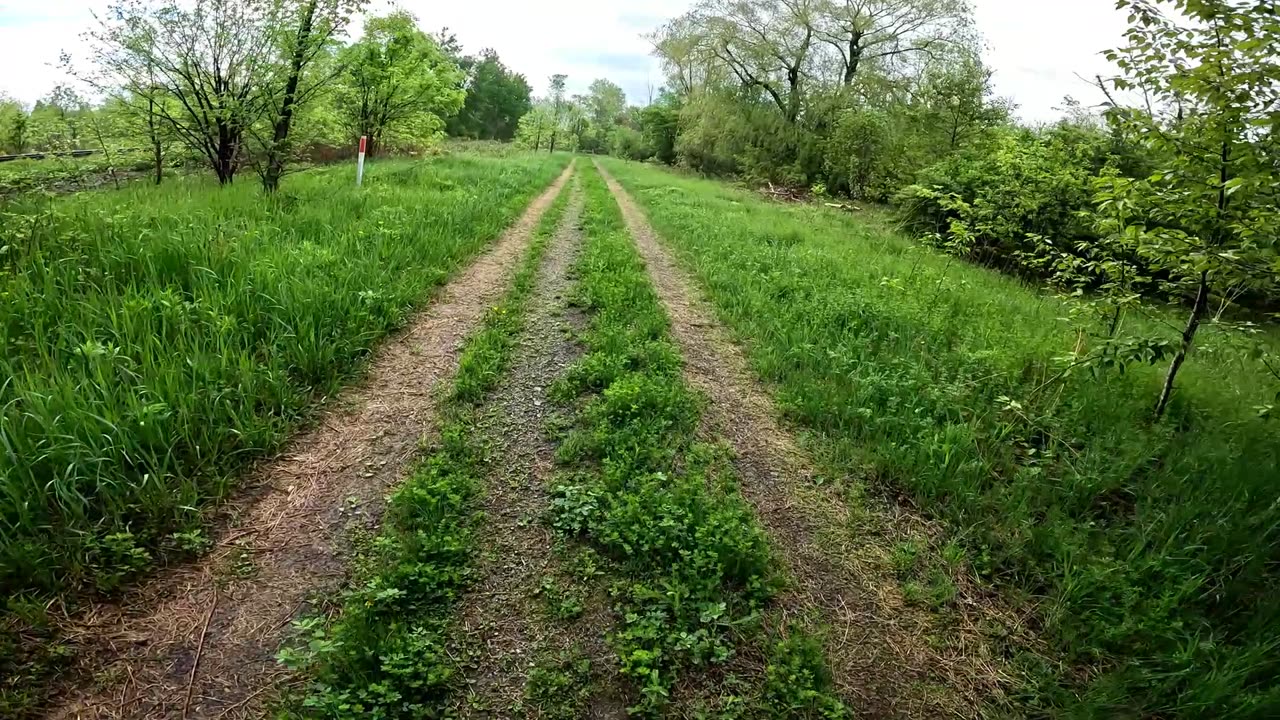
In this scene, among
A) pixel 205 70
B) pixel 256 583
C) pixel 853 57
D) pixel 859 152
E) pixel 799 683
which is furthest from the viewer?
pixel 853 57

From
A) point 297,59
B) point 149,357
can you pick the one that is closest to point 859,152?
point 297,59

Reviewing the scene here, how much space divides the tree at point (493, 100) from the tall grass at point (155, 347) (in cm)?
5914

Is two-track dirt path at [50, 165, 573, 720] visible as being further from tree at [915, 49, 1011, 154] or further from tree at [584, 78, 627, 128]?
tree at [584, 78, 627, 128]

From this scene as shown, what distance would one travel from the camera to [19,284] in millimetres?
4188

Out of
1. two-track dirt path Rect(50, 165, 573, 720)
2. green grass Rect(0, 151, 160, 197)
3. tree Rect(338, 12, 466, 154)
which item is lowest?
two-track dirt path Rect(50, 165, 573, 720)

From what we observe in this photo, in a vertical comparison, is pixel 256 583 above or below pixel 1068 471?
below

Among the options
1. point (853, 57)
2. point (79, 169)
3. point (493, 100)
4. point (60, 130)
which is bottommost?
point (79, 169)

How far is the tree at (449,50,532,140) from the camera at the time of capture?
6281cm

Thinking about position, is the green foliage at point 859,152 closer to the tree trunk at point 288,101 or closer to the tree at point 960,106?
the tree at point 960,106

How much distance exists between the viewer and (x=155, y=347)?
3.88 m

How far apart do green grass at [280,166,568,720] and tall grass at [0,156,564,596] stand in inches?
40.0

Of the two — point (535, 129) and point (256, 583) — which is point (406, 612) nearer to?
point (256, 583)

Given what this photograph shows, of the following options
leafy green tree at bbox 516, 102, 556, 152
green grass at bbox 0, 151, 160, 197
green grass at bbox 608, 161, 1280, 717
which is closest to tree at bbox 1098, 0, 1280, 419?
green grass at bbox 608, 161, 1280, 717

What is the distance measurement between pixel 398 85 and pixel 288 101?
11.2 metres
